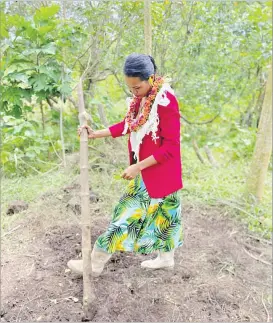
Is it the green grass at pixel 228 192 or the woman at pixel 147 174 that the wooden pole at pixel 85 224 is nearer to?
the woman at pixel 147 174

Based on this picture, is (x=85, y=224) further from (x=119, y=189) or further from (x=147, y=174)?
(x=119, y=189)

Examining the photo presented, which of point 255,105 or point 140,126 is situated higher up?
point 140,126

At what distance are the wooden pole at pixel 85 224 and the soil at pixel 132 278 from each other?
5cm

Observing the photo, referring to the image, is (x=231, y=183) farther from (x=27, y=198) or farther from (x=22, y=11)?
(x=22, y=11)

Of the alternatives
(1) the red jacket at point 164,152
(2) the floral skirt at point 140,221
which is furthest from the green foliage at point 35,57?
(2) the floral skirt at point 140,221

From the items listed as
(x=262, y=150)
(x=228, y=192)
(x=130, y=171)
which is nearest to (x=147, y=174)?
(x=130, y=171)

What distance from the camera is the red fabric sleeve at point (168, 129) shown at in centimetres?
199

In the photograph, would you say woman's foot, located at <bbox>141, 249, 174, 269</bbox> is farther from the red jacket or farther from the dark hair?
the dark hair

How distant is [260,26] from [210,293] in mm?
2827

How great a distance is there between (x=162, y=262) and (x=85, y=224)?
72cm

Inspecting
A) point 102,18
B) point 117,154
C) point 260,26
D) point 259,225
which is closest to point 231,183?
point 259,225

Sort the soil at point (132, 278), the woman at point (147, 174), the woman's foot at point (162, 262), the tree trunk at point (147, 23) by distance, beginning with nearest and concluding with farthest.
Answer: the woman at point (147, 174) < the soil at point (132, 278) < the woman's foot at point (162, 262) < the tree trunk at point (147, 23)

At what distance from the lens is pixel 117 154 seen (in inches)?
161

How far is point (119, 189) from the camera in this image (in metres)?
3.74
